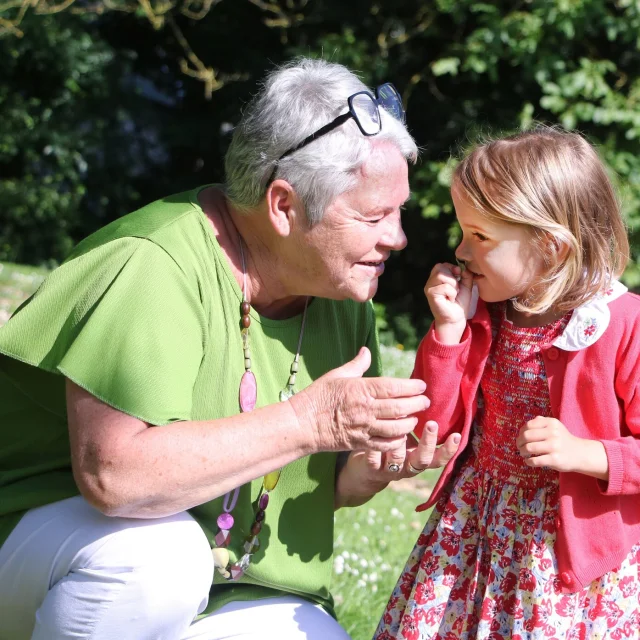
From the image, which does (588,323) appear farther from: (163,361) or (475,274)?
(163,361)

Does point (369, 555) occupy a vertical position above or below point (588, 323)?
below

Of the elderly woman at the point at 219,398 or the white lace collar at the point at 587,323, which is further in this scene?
the white lace collar at the point at 587,323

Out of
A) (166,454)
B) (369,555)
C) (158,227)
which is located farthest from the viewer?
(369,555)

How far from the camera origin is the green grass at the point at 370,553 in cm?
324

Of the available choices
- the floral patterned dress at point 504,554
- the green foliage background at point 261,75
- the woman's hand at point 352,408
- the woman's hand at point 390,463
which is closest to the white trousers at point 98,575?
the woman's hand at point 352,408

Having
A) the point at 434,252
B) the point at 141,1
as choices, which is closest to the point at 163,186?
the point at 141,1

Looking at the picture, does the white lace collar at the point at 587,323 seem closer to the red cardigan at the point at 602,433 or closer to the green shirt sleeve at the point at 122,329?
the red cardigan at the point at 602,433

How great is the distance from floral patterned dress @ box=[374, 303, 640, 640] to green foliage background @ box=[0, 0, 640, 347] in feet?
17.5

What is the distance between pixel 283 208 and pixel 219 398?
1.64 ft

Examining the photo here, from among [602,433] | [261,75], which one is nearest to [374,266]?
[602,433]

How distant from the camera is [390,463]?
2.41 m

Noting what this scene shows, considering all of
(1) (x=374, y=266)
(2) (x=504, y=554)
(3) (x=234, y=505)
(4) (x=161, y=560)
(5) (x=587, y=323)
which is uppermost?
(1) (x=374, y=266)

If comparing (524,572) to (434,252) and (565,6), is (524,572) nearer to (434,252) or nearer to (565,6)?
(565,6)

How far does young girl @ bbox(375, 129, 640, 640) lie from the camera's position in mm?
2254
